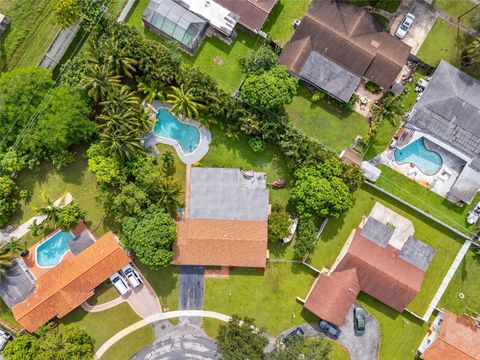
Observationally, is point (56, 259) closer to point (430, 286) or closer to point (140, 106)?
point (140, 106)

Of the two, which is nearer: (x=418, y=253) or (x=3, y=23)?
(x=418, y=253)

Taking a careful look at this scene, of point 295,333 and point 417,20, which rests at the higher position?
point 417,20

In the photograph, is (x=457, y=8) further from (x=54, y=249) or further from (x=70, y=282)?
(x=54, y=249)

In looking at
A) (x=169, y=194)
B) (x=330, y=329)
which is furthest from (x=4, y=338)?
(x=330, y=329)

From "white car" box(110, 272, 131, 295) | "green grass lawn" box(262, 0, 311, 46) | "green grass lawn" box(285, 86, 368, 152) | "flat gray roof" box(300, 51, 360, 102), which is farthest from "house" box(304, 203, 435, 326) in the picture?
"green grass lawn" box(262, 0, 311, 46)

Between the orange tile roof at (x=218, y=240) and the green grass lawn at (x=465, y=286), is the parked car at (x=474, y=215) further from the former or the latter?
the orange tile roof at (x=218, y=240)

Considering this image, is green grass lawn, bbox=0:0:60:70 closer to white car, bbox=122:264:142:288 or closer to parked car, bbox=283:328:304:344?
white car, bbox=122:264:142:288
